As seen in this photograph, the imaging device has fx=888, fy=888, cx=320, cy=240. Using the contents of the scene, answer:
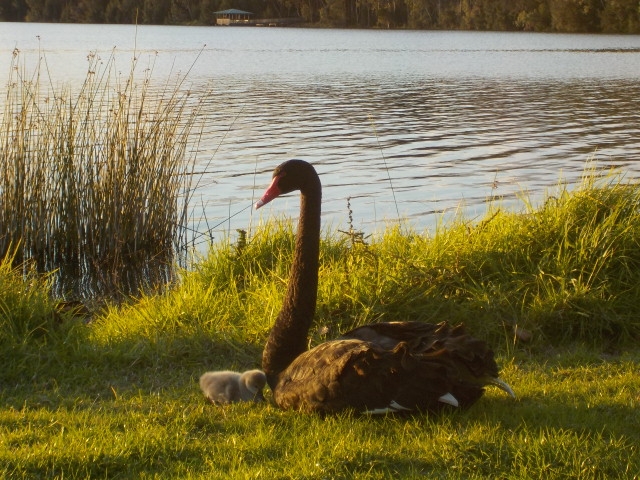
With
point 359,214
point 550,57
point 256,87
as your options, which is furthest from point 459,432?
point 550,57

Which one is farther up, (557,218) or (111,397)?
(557,218)

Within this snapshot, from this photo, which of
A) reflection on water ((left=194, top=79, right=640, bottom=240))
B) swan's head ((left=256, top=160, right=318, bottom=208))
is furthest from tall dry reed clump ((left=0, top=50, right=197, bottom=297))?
swan's head ((left=256, top=160, right=318, bottom=208))

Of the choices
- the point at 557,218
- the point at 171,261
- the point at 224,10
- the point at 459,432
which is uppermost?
the point at 224,10

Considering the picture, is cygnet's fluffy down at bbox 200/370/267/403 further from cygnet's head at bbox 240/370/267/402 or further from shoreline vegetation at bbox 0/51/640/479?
shoreline vegetation at bbox 0/51/640/479

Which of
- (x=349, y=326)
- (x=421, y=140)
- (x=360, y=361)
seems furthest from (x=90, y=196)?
(x=421, y=140)

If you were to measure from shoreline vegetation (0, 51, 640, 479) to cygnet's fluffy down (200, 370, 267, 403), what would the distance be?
0.12 metres

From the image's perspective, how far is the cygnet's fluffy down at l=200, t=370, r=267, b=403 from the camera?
200 inches

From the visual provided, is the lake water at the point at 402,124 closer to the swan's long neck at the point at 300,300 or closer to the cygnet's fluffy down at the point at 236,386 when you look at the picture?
→ the swan's long neck at the point at 300,300

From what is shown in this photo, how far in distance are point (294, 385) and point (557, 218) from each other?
3.23 m

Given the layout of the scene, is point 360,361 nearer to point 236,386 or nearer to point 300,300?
point 300,300

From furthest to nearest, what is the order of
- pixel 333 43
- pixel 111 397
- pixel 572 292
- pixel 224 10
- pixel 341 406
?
pixel 224 10 → pixel 333 43 → pixel 572 292 → pixel 111 397 → pixel 341 406

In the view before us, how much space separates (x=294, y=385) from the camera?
4.74 meters

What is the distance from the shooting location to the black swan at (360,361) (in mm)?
4410

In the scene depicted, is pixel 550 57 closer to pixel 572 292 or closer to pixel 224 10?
pixel 572 292
